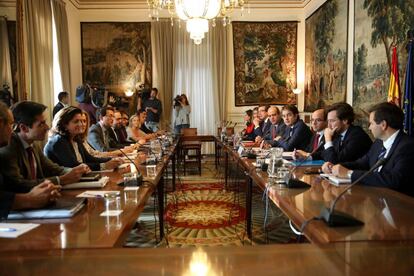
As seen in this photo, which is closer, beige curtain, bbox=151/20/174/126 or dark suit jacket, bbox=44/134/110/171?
dark suit jacket, bbox=44/134/110/171

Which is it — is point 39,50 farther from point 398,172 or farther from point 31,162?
point 398,172

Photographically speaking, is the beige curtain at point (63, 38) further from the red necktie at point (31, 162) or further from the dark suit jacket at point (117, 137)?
the red necktie at point (31, 162)

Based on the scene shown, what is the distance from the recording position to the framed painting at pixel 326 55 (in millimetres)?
7137

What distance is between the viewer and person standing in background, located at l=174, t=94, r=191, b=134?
961 cm

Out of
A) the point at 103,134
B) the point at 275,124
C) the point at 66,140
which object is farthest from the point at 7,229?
the point at 275,124

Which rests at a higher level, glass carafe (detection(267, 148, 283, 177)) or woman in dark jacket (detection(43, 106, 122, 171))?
woman in dark jacket (detection(43, 106, 122, 171))

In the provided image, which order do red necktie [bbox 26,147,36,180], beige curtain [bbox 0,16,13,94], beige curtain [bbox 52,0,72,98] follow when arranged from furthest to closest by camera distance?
beige curtain [bbox 52,0,72,98] → beige curtain [bbox 0,16,13,94] → red necktie [bbox 26,147,36,180]

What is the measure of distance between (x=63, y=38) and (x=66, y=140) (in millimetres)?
5743

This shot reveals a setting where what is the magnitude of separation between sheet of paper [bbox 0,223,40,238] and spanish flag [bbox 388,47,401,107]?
459 centimetres

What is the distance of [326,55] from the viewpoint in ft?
26.5

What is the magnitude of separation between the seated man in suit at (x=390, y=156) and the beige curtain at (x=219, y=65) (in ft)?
23.5

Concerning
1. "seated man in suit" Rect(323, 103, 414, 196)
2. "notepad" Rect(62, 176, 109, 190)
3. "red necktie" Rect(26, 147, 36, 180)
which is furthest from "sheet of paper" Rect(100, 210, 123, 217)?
"seated man in suit" Rect(323, 103, 414, 196)

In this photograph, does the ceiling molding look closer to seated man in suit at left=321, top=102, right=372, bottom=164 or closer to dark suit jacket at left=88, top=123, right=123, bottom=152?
dark suit jacket at left=88, top=123, right=123, bottom=152

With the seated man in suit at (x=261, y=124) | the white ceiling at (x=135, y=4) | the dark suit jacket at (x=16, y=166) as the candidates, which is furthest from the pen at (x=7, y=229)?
the white ceiling at (x=135, y=4)
